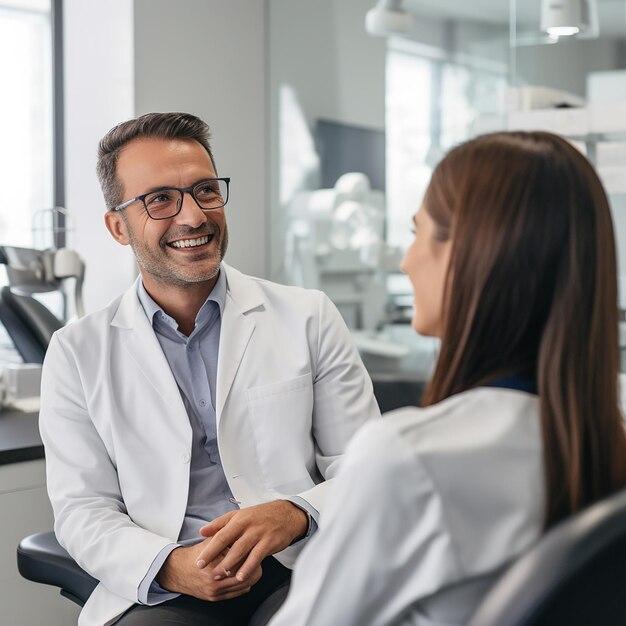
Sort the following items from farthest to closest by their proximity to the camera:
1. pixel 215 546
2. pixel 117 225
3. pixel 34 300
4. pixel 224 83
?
pixel 224 83 → pixel 34 300 → pixel 117 225 → pixel 215 546

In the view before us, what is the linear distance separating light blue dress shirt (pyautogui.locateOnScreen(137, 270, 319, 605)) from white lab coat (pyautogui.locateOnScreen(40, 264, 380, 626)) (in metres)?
0.03

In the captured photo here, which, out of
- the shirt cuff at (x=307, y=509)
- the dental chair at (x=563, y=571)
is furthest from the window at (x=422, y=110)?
the dental chair at (x=563, y=571)

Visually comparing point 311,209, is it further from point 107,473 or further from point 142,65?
point 107,473

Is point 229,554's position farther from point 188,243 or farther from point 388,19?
point 388,19

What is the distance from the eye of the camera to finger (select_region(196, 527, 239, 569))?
1.31m

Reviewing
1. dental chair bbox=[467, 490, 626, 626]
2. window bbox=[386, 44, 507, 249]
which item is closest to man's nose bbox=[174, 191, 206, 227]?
dental chair bbox=[467, 490, 626, 626]

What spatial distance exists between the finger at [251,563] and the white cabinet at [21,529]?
0.87 m

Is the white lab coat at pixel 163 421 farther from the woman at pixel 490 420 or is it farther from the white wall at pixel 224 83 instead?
the white wall at pixel 224 83

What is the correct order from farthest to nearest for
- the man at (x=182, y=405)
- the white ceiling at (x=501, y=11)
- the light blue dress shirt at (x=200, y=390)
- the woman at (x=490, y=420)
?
the white ceiling at (x=501, y=11) < the light blue dress shirt at (x=200, y=390) < the man at (x=182, y=405) < the woman at (x=490, y=420)

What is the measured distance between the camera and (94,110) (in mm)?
3646

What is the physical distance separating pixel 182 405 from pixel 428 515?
33.5 inches

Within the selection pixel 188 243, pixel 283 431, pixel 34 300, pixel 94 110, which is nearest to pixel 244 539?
pixel 283 431

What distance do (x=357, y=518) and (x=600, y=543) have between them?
0.20 metres

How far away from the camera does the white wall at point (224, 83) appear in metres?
3.59
